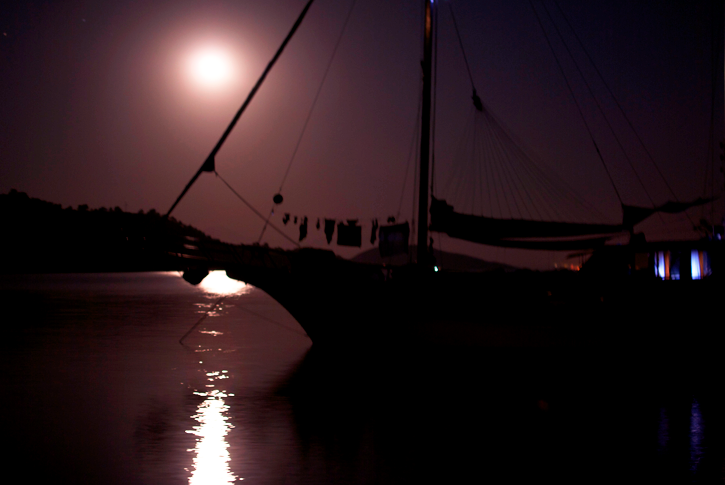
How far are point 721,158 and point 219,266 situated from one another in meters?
17.1

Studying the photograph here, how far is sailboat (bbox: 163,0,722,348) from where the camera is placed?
1773cm

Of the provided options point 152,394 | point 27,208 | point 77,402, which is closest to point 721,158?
point 152,394

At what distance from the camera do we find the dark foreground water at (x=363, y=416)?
9742 millimetres

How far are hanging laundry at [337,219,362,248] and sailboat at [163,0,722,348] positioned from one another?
1965mm

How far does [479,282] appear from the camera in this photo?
18.9m

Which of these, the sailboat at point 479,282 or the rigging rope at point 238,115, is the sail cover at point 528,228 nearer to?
the sailboat at point 479,282

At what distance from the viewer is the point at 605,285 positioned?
1827cm

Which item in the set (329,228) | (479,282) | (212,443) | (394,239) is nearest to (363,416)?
(212,443)

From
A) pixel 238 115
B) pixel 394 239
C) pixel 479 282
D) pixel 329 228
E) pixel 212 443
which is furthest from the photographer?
pixel 329 228

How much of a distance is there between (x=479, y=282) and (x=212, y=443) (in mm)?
10128

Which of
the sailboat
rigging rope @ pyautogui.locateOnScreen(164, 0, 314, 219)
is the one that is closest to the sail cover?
the sailboat

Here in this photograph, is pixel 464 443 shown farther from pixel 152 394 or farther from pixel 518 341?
pixel 152 394

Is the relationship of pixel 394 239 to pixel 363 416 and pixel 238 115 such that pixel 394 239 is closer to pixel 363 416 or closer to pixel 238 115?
pixel 238 115

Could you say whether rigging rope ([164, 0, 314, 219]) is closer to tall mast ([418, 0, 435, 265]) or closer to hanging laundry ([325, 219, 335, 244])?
tall mast ([418, 0, 435, 265])
